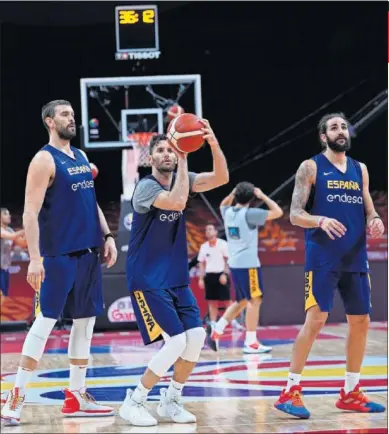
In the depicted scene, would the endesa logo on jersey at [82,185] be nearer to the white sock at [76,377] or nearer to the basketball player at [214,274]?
the white sock at [76,377]

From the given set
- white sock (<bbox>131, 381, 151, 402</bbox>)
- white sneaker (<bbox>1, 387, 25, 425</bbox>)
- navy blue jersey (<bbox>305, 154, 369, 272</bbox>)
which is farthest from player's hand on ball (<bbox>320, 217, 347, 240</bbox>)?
white sneaker (<bbox>1, 387, 25, 425</bbox>)

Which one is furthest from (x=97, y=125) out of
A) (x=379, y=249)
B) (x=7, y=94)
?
(x=379, y=249)

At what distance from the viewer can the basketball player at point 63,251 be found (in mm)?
5828

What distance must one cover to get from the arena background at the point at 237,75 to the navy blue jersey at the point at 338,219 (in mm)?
8672

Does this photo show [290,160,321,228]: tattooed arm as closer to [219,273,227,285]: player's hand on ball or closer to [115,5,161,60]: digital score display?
[219,273,227,285]: player's hand on ball

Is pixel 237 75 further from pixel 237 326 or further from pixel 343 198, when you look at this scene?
pixel 343 198

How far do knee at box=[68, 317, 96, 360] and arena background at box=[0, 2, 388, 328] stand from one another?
8760 millimetres

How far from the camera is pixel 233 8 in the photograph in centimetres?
1577

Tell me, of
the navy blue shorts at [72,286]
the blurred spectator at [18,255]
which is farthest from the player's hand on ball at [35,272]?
the blurred spectator at [18,255]

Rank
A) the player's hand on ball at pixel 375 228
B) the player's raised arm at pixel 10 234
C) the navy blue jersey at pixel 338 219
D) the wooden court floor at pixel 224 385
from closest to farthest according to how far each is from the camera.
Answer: the wooden court floor at pixel 224 385 < the player's hand on ball at pixel 375 228 < the navy blue jersey at pixel 338 219 < the player's raised arm at pixel 10 234

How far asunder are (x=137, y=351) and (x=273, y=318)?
3943 mm

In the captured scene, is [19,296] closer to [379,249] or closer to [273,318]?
[273,318]

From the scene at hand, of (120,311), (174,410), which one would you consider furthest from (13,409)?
(120,311)

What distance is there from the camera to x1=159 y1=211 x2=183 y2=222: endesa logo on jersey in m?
5.86
